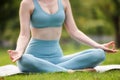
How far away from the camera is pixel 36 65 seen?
7418 millimetres

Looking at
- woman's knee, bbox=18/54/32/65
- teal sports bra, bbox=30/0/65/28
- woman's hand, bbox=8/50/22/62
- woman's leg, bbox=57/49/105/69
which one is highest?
teal sports bra, bbox=30/0/65/28

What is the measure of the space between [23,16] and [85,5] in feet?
89.7

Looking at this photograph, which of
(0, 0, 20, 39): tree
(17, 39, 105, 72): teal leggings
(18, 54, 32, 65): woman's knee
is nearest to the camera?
(18, 54, 32, 65): woman's knee

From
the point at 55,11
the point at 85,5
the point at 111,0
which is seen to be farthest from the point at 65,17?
the point at 85,5

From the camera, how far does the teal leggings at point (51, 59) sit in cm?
742

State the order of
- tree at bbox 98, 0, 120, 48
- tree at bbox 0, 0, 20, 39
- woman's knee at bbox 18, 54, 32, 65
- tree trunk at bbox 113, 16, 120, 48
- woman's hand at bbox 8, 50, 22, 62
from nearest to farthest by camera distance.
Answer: woman's hand at bbox 8, 50, 22, 62 < woman's knee at bbox 18, 54, 32, 65 < tree at bbox 98, 0, 120, 48 < tree trunk at bbox 113, 16, 120, 48 < tree at bbox 0, 0, 20, 39

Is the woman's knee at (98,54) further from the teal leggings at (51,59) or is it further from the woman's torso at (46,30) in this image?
the woman's torso at (46,30)

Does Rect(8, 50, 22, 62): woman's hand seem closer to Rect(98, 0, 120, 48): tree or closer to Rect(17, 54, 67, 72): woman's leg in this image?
Rect(17, 54, 67, 72): woman's leg

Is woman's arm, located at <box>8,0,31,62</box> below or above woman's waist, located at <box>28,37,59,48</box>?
above

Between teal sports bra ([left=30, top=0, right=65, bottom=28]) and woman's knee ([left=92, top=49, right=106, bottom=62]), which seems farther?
teal sports bra ([left=30, top=0, right=65, bottom=28])

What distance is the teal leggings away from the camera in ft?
24.3

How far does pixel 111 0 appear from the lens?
80.8 feet

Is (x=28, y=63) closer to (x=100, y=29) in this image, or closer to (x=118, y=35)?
(x=118, y=35)

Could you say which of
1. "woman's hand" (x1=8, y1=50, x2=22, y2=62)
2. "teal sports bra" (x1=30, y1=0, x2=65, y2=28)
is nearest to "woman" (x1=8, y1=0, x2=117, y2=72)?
"teal sports bra" (x1=30, y1=0, x2=65, y2=28)
